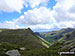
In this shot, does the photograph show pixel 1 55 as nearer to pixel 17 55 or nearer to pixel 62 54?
pixel 17 55

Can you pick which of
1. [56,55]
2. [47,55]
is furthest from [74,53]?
[47,55]

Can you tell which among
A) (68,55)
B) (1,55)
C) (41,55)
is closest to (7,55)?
(1,55)

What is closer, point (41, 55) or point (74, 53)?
point (74, 53)

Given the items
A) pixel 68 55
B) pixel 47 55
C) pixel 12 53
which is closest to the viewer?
→ pixel 68 55

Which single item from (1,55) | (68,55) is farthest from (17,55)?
(68,55)

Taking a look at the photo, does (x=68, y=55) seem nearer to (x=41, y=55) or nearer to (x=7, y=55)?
(x=41, y=55)

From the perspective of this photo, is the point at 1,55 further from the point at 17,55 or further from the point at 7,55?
the point at 17,55

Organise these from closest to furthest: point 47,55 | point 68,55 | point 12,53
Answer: point 68,55
point 47,55
point 12,53

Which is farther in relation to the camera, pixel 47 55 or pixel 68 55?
pixel 47 55
